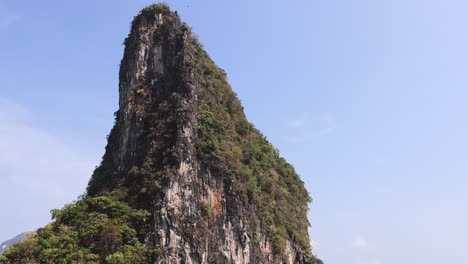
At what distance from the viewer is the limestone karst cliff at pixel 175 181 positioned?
1059 inches

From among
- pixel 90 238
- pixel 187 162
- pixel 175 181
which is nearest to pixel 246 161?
pixel 187 162

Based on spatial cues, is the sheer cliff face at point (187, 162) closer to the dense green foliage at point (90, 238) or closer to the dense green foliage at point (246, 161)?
the dense green foliage at point (246, 161)

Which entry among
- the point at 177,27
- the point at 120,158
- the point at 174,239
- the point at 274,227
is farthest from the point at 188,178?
the point at 177,27

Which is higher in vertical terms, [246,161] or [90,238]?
[246,161]

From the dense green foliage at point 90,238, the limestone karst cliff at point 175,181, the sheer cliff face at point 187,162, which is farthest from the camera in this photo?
the sheer cliff face at point 187,162

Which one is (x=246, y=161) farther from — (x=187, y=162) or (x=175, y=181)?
(x=175, y=181)

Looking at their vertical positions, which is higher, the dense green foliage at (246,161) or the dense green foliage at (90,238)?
the dense green foliage at (246,161)

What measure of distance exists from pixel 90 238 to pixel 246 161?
45.4 ft

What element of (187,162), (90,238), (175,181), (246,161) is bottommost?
(90,238)

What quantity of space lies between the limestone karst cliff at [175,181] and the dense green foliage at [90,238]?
0.06m

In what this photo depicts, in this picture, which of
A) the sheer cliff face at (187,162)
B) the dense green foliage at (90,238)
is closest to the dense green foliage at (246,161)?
the sheer cliff face at (187,162)

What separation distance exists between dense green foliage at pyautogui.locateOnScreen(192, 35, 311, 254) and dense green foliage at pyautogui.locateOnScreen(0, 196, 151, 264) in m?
6.69

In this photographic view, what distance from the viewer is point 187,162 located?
3041 centimetres

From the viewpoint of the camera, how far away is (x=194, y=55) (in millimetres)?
37375
